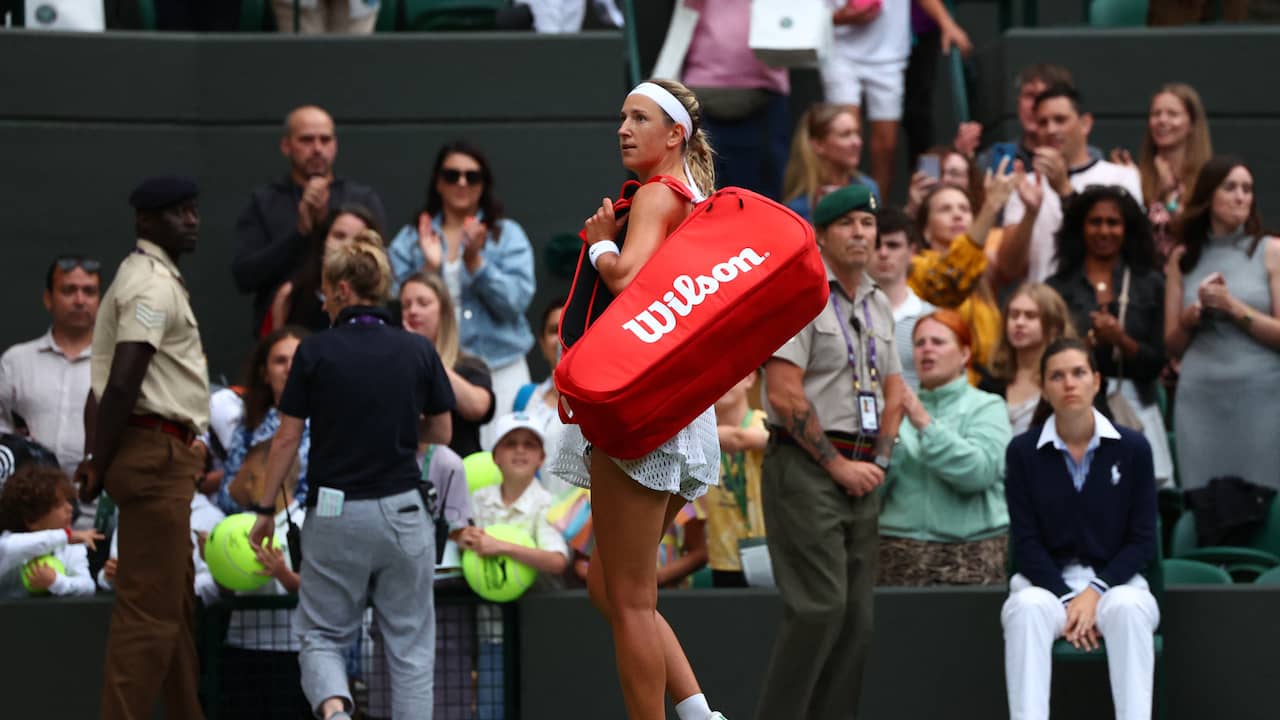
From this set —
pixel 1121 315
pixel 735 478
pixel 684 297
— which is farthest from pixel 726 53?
pixel 684 297

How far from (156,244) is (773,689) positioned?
2.84 meters

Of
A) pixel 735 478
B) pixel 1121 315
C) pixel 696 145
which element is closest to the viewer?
pixel 696 145

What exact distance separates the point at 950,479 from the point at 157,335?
307cm

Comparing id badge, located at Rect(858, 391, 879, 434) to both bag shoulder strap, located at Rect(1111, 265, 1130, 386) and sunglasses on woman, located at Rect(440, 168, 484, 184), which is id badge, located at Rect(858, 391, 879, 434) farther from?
sunglasses on woman, located at Rect(440, 168, 484, 184)

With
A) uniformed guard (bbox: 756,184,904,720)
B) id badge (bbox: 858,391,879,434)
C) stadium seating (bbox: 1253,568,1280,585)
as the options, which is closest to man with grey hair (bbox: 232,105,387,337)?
uniformed guard (bbox: 756,184,904,720)

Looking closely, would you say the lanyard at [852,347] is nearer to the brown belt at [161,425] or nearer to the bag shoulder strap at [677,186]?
the bag shoulder strap at [677,186]

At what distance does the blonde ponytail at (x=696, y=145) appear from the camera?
5762mm

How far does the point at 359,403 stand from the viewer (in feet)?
22.2

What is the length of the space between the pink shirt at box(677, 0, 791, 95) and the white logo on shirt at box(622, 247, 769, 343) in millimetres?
5661

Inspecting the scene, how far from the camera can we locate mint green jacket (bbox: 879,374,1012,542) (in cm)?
773

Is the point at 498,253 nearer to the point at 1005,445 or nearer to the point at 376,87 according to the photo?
the point at 376,87

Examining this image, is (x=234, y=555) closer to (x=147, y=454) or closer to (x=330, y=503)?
(x=147, y=454)

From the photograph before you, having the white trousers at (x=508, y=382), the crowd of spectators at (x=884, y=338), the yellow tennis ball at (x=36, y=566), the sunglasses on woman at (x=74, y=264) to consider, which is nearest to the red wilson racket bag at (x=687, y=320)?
the crowd of spectators at (x=884, y=338)

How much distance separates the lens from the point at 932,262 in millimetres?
9312
